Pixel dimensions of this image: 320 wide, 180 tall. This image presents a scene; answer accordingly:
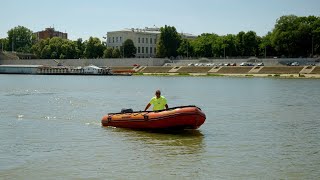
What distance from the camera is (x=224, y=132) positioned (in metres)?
26.3

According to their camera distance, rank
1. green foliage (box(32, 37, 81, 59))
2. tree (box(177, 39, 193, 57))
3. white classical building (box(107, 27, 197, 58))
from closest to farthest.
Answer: tree (box(177, 39, 193, 57)) < green foliage (box(32, 37, 81, 59)) < white classical building (box(107, 27, 197, 58))

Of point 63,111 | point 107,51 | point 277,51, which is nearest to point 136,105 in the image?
point 63,111

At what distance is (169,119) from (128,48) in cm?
14644

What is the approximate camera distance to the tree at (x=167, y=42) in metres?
152

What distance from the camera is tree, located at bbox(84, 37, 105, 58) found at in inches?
6688

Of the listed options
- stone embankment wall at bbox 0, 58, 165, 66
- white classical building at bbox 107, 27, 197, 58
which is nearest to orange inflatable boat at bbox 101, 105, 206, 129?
stone embankment wall at bbox 0, 58, 165, 66

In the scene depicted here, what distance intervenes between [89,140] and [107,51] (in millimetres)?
141705

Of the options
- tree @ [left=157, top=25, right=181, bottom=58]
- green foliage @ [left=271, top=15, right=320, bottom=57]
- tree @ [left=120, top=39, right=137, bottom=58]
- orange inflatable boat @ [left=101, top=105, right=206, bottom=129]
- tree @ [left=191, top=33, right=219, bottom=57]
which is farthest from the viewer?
tree @ [left=120, top=39, right=137, bottom=58]

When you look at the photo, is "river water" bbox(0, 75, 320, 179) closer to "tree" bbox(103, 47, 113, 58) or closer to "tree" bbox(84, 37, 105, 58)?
"tree" bbox(103, 47, 113, 58)

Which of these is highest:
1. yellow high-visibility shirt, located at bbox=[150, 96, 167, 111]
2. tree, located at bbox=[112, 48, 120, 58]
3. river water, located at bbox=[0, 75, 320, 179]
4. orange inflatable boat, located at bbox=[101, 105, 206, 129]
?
tree, located at bbox=[112, 48, 120, 58]

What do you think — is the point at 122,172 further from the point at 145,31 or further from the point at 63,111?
the point at 145,31

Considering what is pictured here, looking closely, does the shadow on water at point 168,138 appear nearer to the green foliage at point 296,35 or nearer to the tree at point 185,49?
the green foliage at point 296,35

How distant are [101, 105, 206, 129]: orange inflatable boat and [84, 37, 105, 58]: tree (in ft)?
476

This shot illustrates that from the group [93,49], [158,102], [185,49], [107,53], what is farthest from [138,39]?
[158,102]
